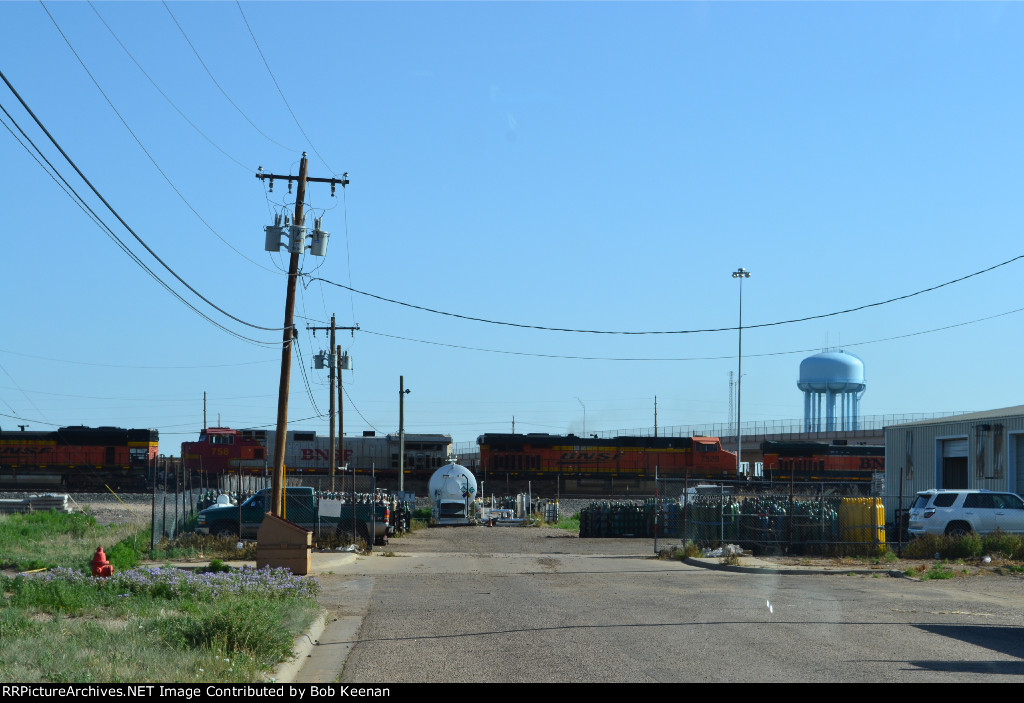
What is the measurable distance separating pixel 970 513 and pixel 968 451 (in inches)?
297

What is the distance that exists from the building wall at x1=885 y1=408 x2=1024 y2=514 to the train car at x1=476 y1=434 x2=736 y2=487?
993 inches

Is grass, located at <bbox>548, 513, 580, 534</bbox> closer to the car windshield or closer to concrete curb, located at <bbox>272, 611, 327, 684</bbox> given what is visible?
the car windshield

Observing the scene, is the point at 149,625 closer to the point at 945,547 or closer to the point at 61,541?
the point at 61,541

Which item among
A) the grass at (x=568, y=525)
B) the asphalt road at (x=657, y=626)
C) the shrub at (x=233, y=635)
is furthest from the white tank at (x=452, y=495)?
the shrub at (x=233, y=635)

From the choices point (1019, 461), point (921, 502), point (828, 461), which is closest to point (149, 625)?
point (921, 502)

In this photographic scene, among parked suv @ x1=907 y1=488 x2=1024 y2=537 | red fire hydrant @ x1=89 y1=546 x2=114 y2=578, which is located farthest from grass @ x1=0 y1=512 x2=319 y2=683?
parked suv @ x1=907 y1=488 x2=1024 y2=537

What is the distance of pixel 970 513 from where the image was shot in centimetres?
2500

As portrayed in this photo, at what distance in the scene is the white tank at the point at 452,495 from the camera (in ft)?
143

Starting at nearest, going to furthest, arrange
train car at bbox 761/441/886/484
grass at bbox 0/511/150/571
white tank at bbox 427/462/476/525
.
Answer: grass at bbox 0/511/150/571, white tank at bbox 427/462/476/525, train car at bbox 761/441/886/484

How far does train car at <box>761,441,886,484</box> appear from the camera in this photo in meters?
65.4

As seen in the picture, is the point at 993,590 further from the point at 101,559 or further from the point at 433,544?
the point at 433,544

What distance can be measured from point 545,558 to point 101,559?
480 inches
